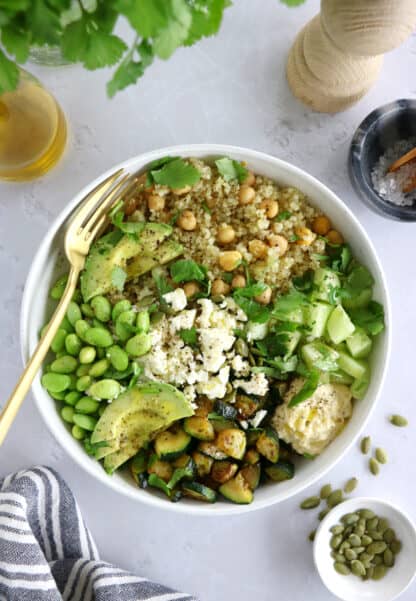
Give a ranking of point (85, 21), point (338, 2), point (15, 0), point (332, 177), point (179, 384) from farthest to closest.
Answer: point (332, 177)
point (179, 384)
point (338, 2)
point (85, 21)
point (15, 0)

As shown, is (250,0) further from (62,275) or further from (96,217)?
(62,275)

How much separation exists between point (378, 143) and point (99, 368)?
0.97m

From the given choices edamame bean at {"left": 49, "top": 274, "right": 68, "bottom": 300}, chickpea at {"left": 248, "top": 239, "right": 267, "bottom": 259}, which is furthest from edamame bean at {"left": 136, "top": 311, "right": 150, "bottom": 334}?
chickpea at {"left": 248, "top": 239, "right": 267, "bottom": 259}

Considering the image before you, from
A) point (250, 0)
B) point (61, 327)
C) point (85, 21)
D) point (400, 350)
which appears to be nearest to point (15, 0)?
point (85, 21)

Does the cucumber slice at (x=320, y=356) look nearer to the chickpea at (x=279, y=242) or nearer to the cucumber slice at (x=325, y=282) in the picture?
the cucumber slice at (x=325, y=282)

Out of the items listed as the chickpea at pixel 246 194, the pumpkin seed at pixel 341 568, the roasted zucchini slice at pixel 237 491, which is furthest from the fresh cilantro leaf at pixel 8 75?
the pumpkin seed at pixel 341 568

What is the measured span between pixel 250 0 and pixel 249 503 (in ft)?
4.53

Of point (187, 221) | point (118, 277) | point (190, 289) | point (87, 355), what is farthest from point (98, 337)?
point (187, 221)

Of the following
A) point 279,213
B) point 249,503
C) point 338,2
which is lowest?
point 249,503

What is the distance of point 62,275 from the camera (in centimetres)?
186

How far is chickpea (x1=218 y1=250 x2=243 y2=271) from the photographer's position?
5.81 feet

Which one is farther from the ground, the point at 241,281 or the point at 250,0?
the point at 250,0

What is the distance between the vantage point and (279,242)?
180cm

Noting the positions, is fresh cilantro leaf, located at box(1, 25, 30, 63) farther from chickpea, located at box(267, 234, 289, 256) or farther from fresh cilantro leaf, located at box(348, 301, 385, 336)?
fresh cilantro leaf, located at box(348, 301, 385, 336)
